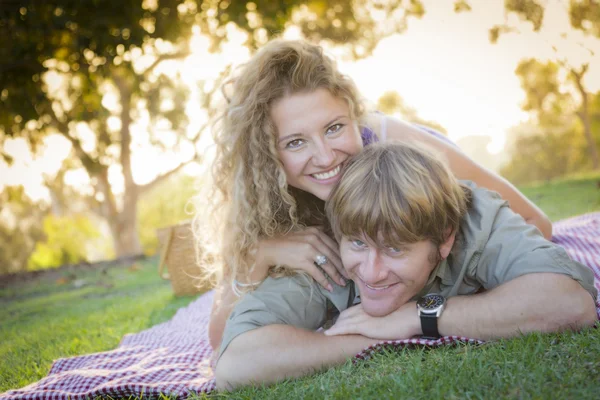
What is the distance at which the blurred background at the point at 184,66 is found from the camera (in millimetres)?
9406

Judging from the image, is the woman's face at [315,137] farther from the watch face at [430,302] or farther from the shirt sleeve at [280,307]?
the watch face at [430,302]

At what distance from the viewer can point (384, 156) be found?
2705 mm

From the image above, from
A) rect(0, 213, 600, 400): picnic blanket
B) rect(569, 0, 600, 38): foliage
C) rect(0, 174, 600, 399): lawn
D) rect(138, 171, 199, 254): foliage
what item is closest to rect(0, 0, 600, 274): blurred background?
rect(569, 0, 600, 38): foliage

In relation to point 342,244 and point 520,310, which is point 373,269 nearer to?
point 342,244

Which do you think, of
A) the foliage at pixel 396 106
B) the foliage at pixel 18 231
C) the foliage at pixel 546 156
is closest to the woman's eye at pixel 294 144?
the foliage at pixel 396 106

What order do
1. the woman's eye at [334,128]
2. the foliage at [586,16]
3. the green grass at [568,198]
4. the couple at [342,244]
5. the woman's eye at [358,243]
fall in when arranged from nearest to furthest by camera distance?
the couple at [342,244]
the woman's eye at [358,243]
the woman's eye at [334,128]
the green grass at [568,198]
the foliage at [586,16]

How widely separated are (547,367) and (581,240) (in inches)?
97.5

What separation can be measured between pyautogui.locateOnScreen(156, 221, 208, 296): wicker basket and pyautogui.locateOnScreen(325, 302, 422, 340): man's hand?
317 centimetres

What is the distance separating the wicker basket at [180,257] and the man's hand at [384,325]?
317cm

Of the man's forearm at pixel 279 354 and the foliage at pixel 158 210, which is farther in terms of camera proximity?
the foliage at pixel 158 210

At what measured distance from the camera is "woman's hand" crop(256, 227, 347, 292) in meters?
3.01

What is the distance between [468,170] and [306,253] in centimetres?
143

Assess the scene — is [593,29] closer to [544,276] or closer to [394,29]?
[394,29]

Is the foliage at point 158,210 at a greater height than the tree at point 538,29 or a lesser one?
lesser
